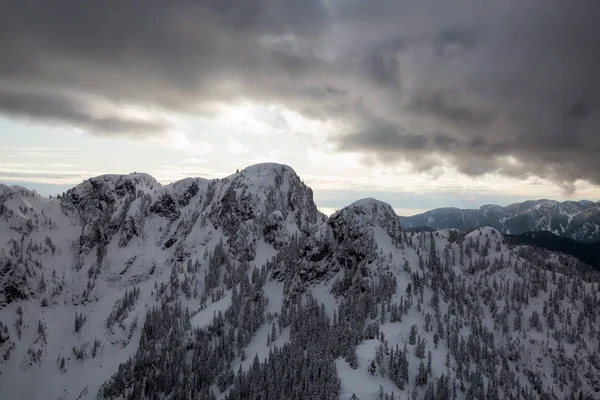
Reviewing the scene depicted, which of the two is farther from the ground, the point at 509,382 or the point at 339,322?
the point at 339,322

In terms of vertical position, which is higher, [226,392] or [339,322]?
[339,322]

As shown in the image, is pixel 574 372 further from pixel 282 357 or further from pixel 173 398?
pixel 173 398

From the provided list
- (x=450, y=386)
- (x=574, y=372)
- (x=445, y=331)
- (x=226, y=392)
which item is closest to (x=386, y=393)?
(x=450, y=386)

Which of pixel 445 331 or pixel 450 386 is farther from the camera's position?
pixel 445 331

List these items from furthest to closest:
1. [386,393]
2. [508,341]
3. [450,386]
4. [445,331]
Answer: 1. [508,341]
2. [445,331]
3. [450,386]
4. [386,393]

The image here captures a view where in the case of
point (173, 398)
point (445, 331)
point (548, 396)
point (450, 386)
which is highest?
point (445, 331)

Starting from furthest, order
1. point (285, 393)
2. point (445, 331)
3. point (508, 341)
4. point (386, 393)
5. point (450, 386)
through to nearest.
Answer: point (508, 341)
point (445, 331)
point (285, 393)
point (450, 386)
point (386, 393)

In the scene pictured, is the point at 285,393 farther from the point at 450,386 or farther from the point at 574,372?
the point at 574,372

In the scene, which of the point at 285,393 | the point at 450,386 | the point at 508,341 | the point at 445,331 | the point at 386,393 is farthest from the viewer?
Answer: the point at 508,341

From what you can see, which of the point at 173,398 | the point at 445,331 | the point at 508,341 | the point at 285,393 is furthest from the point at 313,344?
the point at 508,341
